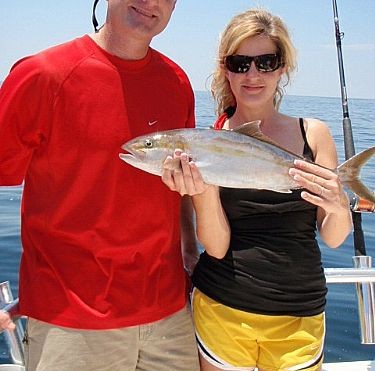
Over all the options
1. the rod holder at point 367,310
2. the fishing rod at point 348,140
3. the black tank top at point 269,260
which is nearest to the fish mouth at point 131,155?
the black tank top at point 269,260

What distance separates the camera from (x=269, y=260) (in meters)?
2.80

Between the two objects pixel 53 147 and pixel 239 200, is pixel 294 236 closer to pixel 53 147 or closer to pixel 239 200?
pixel 239 200

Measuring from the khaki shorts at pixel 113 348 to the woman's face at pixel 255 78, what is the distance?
1.17 meters

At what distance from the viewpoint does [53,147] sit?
2.50m

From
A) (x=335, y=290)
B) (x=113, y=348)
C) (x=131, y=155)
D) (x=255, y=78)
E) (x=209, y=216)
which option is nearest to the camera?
(x=131, y=155)

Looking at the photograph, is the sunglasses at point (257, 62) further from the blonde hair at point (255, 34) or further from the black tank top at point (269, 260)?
the black tank top at point (269, 260)

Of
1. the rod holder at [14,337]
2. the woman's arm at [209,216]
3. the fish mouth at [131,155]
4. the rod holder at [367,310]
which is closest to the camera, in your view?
the fish mouth at [131,155]

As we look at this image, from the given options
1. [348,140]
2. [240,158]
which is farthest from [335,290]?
[240,158]

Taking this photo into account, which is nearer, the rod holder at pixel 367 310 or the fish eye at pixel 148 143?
the fish eye at pixel 148 143

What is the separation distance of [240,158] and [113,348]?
3.42 feet

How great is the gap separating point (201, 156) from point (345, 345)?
352 cm

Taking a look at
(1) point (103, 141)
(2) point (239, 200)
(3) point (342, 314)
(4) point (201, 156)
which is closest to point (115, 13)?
(1) point (103, 141)

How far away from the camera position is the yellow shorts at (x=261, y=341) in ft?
8.95

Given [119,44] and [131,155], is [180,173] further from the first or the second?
[119,44]
